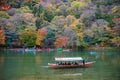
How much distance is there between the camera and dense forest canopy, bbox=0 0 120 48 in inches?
2269

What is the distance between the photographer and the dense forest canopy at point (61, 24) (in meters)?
57.6

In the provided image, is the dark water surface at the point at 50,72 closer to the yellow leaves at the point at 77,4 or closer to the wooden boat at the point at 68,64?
the wooden boat at the point at 68,64

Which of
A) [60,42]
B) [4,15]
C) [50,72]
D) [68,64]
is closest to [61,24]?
[60,42]

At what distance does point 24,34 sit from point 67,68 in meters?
24.5

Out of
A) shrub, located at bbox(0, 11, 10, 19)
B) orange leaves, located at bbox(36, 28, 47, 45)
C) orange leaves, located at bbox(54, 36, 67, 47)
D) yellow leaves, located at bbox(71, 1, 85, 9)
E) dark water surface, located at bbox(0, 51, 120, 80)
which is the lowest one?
dark water surface, located at bbox(0, 51, 120, 80)

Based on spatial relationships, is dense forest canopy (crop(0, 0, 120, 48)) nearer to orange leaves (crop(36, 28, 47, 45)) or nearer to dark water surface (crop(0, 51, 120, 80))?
orange leaves (crop(36, 28, 47, 45))

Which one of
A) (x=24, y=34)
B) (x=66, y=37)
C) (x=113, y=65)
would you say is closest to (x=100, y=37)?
(x=66, y=37)

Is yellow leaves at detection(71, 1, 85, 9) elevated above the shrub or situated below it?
above

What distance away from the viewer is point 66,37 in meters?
58.0

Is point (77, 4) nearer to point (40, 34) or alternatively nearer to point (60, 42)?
point (40, 34)

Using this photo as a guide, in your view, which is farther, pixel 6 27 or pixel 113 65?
pixel 6 27

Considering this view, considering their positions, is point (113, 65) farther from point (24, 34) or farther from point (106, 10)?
point (106, 10)

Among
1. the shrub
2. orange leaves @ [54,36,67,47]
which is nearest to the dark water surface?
orange leaves @ [54,36,67,47]

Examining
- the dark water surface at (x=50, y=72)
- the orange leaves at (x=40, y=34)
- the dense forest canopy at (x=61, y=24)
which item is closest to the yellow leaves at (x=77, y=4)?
the dense forest canopy at (x=61, y=24)
